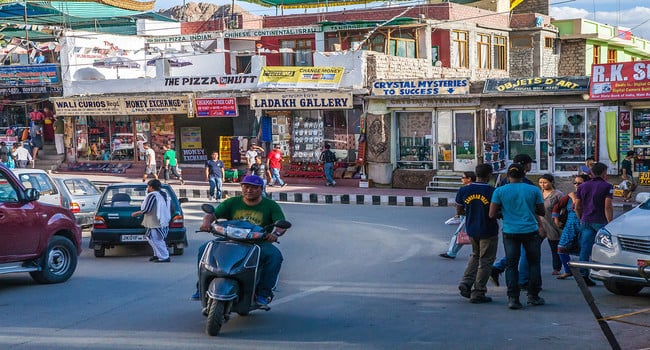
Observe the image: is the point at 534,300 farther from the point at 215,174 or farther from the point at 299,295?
the point at 215,174

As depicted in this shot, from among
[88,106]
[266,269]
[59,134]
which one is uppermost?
[88,106]

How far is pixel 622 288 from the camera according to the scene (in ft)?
34.1

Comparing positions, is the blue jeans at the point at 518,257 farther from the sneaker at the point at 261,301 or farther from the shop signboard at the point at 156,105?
the shop signboard at the point at 156,105

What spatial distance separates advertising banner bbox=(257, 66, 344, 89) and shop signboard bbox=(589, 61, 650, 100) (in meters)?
8.96

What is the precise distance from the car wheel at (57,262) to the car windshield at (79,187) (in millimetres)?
7574

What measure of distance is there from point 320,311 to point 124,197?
706cm

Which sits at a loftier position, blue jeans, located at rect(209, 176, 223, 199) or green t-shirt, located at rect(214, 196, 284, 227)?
green t-shirt, located at rect(214, 196, 284, 227)

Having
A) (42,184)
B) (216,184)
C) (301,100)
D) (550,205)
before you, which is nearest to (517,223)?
(550,205)

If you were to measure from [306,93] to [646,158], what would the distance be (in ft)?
38.3

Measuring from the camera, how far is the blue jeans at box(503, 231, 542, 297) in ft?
31.6

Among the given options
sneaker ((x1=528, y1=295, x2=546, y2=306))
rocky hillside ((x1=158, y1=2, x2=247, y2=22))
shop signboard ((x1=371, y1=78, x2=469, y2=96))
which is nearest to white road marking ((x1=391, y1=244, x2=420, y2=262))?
sneaker ((x1=528, y1=295, x2=546, y2=306))

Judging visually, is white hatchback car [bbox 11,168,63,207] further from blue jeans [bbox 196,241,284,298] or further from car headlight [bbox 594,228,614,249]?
car headlight [bbox 594,228,614,249]

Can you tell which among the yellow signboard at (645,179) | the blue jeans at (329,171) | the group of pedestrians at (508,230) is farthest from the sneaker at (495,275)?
the blue jeans at (329,171)

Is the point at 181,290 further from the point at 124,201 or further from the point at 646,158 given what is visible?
the point at 646,158
